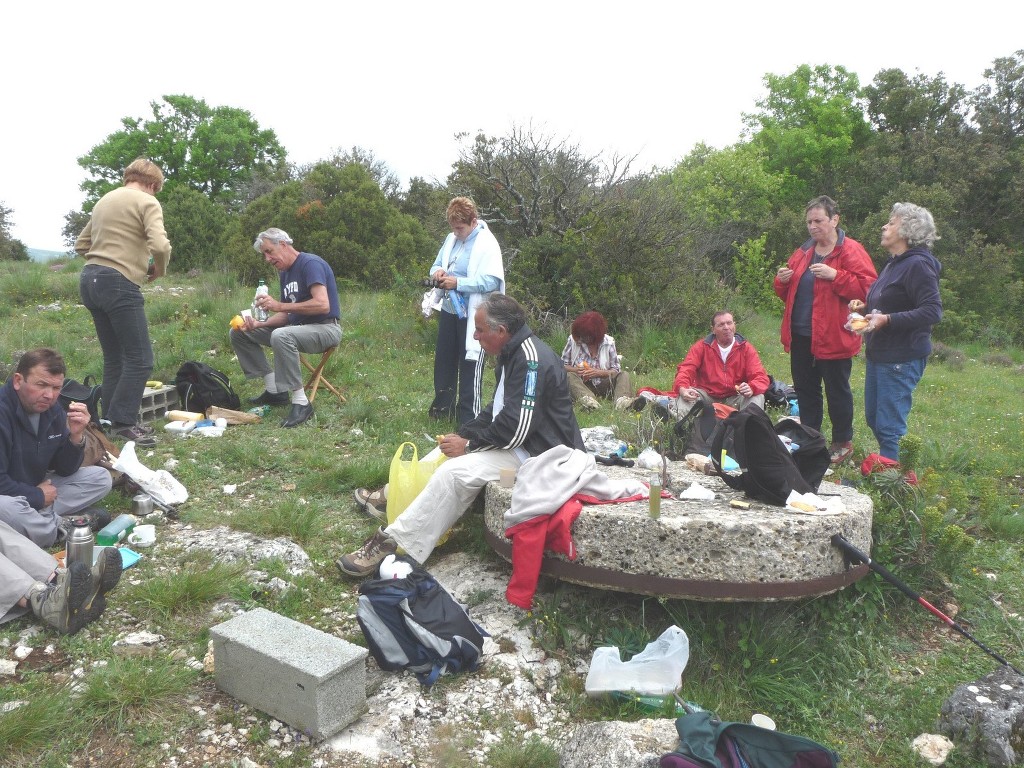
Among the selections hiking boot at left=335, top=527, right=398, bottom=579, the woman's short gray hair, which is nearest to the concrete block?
hiking boot at left=335, top=527, right=398, bottom=579

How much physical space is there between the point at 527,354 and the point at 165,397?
3.94 m

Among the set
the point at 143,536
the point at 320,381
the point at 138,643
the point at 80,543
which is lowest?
the point at 138,643

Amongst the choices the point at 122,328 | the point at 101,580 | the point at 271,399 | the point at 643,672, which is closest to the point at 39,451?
the point at 101,580

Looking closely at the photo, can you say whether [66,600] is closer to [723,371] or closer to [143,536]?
[143,536]

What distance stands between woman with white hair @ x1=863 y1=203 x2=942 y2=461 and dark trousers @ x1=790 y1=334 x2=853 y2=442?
1.09 feet

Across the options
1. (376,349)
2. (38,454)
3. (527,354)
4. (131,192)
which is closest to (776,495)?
(527,354)

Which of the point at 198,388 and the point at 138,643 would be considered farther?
the point at 198,388

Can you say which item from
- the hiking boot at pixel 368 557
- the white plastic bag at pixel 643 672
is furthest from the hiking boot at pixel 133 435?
the white plastic bag at pixel 643 672

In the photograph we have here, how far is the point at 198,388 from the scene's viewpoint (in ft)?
21.6

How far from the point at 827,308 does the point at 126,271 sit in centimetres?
508

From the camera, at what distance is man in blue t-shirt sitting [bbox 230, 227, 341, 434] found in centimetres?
648

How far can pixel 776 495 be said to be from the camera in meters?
3.58

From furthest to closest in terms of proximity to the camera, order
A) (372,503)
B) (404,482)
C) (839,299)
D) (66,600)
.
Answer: (839,299)
(372,503)
(404,482)
(66,600)

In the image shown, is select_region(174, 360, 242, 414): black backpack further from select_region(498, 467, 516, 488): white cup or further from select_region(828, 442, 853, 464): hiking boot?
select_region(828, 442, 853, 464): hiking boot
